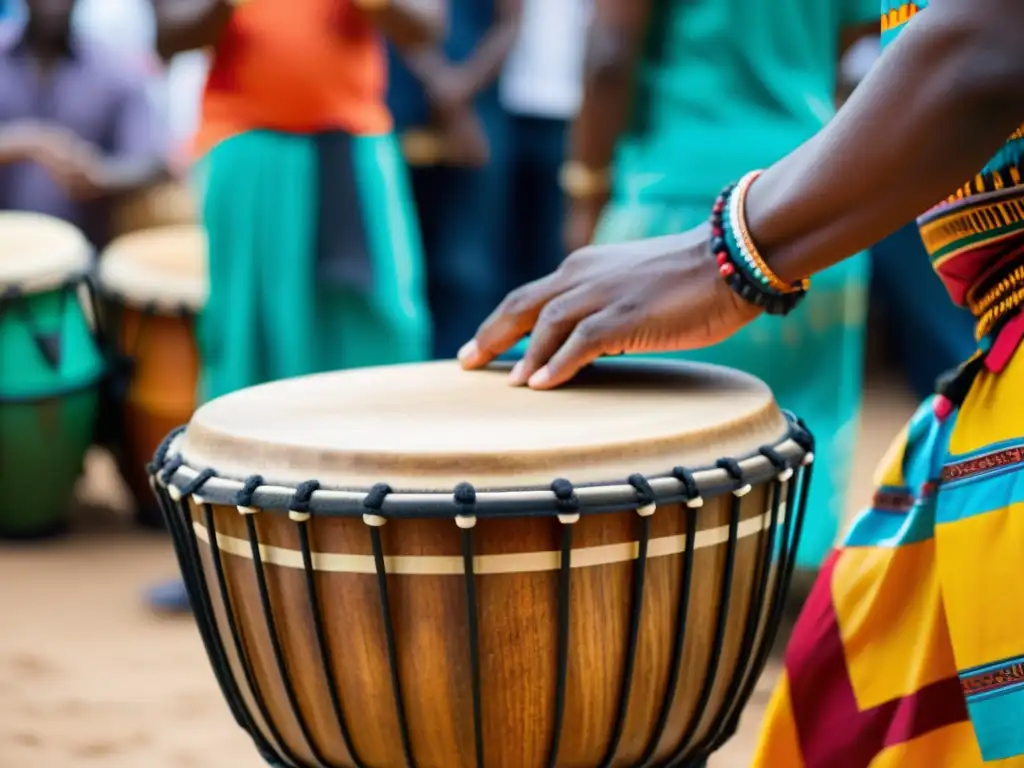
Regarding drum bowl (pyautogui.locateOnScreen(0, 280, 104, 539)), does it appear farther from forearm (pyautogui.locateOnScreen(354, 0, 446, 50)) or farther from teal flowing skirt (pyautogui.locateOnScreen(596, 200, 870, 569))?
teal flowing skirt (pyautogui.locateOnScreen(596, 200, 870, 569))

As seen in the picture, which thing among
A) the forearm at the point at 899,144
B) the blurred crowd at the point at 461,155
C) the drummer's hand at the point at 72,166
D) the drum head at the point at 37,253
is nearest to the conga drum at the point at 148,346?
the drum head at the point at 37,253

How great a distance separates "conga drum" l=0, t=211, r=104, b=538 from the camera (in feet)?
11.4

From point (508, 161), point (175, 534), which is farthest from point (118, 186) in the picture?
point (175, 534)

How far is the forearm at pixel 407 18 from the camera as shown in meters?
2.78

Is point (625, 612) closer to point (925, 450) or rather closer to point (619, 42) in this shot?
point (925, 450)

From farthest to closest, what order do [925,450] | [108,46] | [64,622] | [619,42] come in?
[108,46] < [64,622] < [619,42] < [925,450]

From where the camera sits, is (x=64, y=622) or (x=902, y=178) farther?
(x=64, y=622)

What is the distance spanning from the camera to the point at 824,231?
1.05m

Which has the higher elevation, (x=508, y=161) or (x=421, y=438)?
(x=421, y=438)

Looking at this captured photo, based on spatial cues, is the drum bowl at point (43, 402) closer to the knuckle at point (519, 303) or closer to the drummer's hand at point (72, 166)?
the drummer's hand at point (72, 166)

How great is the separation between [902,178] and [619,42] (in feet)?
5.07

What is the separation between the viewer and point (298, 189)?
280cm

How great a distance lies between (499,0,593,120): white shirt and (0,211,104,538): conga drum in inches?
65.1

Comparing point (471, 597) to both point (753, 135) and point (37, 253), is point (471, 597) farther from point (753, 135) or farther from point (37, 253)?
point (37, 253)
